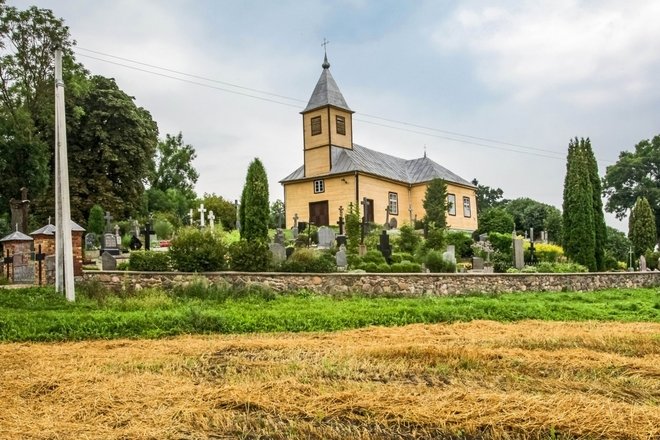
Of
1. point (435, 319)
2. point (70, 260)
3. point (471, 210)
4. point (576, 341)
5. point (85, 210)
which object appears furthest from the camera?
point (471, 210)

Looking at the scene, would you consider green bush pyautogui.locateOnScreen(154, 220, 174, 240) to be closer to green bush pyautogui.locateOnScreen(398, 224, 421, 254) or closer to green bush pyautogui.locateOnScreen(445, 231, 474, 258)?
green bush pyautogui.locateOnScreen(398, 224, 421, 254)

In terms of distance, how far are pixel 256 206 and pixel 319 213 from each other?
→ 13744 millimetres

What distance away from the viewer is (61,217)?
37.9 feet

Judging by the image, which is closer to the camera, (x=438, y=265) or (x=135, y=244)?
(x=438, y=265)

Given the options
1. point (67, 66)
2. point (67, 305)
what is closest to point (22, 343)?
point (67, 305)

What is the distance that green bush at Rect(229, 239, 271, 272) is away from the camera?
13625 mm

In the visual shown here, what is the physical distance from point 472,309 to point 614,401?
6.78m

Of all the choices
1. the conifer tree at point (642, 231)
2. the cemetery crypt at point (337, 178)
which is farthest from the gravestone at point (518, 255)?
the conifer tree at point (642, 231)

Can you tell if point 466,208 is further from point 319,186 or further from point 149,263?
point 149,263

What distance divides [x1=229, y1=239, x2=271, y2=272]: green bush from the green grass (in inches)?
55.2

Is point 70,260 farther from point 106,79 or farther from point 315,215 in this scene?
point 106,79

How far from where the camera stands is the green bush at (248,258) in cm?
1362

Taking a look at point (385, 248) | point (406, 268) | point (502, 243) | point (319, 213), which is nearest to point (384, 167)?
point (319, 213)

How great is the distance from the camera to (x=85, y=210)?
3066cm
